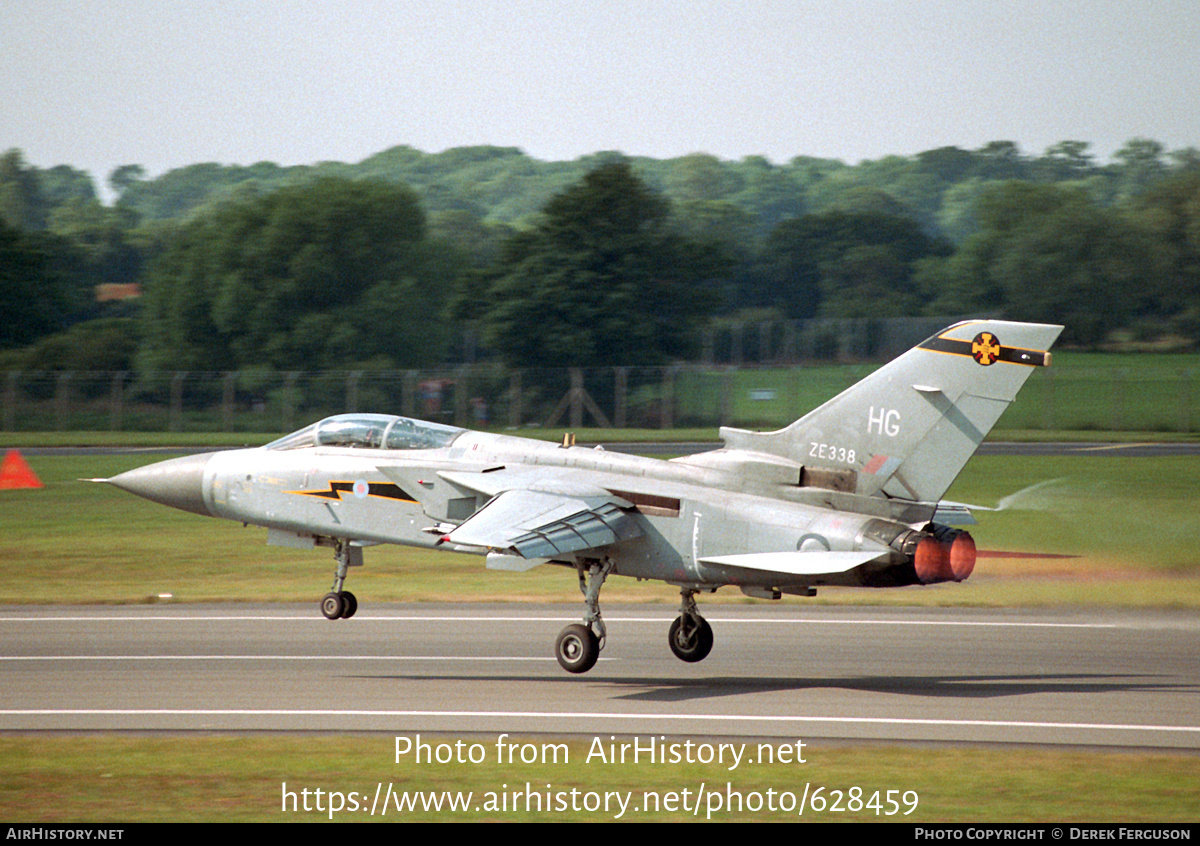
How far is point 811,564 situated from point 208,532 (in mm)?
21963

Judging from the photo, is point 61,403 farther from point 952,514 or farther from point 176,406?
point 952,514

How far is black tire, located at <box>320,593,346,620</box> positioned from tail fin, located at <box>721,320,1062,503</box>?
22.6 feet

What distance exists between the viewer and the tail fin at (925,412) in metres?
15.0

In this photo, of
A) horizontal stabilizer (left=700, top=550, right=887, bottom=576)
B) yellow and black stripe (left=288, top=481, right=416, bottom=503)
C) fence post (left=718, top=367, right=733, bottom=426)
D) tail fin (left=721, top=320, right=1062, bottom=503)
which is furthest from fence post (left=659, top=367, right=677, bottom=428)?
horizontal stabilizer (left=700, top=550, right=887, bottom=576)

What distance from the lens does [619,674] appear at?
56.3 feet

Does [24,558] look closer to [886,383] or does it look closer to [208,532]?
[208,532]

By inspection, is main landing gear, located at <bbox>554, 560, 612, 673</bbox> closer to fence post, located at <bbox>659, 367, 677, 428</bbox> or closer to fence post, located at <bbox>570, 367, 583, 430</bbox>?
fence post, located at <bbox>570, 367, 583, 430</bbox>

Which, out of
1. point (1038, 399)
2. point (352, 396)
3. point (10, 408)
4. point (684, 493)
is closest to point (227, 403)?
point (352, 396)

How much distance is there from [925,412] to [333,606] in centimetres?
862

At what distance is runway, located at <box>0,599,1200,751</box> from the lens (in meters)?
14.4

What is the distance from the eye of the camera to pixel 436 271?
73.0m

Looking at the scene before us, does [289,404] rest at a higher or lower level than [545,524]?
lower

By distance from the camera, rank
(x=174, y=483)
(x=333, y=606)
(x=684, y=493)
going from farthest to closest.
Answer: (x=174, y=483)
(x=333, y=606)
(x=684, y=493)

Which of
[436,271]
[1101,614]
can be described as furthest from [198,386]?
[1101,614]
